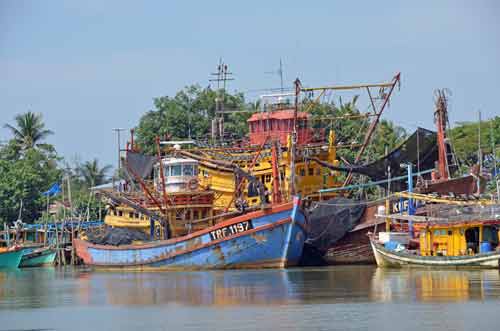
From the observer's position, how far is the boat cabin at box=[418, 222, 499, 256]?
45844 millimetres

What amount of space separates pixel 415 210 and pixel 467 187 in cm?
272

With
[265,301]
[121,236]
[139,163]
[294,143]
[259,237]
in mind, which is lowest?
[265,301]

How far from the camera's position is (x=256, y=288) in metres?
40.7

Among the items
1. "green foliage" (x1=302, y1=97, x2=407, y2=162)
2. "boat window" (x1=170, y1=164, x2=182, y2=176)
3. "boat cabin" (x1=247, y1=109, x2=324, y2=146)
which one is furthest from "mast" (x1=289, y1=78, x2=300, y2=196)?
"green foliage" (x1=302, y1=97, x2=407, y2=162)

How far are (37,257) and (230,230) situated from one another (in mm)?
21611

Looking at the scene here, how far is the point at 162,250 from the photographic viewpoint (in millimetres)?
53312

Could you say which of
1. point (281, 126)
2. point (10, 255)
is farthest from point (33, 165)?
point (281, 126)

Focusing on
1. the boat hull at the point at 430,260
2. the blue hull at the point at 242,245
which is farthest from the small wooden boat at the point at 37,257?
the boat hull at the point at 430,260

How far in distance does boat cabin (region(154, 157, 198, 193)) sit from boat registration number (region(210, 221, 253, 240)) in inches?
184

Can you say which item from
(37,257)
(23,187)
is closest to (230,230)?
(37,257)

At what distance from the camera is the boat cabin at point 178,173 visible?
5528 cm

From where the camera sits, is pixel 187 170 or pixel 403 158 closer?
pixel 187 170

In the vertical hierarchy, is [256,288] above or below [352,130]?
below

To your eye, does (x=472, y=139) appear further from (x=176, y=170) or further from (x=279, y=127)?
(x=176, y=170)
